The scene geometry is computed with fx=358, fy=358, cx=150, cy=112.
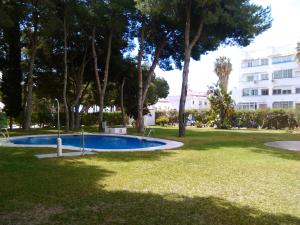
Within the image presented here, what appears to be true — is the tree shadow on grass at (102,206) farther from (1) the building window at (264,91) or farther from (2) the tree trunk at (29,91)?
(1) the building window at (264,91)

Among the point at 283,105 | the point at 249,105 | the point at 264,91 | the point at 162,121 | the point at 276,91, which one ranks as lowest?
the point at 162,121

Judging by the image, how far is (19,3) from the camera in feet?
72.2

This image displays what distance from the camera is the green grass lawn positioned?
5.29 meters

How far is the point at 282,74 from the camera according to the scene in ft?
174

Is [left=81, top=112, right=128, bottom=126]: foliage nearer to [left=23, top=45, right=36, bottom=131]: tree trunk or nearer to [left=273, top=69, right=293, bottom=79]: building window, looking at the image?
[left=23, top=45, right=36, bottom=131]: tree trunk

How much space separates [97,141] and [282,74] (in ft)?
135

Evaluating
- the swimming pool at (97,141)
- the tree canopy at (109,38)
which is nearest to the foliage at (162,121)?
the tree canopy at (109,38)

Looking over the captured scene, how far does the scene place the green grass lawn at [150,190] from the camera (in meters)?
5.29

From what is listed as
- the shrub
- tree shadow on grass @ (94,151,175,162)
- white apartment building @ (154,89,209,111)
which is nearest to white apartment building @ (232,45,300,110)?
the shrub

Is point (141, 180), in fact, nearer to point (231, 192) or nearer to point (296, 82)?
point (231, 192)

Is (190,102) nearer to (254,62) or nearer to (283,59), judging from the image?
(254,62)

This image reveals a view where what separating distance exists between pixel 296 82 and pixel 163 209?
50206 mm

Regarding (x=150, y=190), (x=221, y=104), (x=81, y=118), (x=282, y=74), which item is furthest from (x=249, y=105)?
(x=150, y=190)

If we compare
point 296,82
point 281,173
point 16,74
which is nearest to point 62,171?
point 281,173
